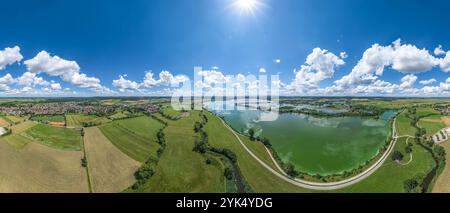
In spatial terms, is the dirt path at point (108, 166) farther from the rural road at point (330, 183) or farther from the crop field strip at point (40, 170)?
the rural road at point (330, 183)

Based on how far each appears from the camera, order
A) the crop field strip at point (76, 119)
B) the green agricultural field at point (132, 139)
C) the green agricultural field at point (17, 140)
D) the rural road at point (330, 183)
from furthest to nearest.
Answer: the crop field strip at point (76, 119), the green agricultural field at point (132, 139), the green agricultural field at point (17, 140), the rural road at point (330, 183)

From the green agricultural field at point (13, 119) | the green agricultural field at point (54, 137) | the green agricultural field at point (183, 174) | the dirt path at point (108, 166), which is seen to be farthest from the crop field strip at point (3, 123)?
the green agricultural field at point (183, 174)

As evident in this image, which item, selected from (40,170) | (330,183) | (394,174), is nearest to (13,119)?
(40,170)

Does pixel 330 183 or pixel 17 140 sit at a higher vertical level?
pixel 17 140

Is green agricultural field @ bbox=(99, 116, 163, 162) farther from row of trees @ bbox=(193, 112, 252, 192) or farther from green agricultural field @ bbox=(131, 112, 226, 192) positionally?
row of trees @ bbox=(193, 112, 252, 192)

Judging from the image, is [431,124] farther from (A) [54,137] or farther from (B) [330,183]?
(A) [54,137]
